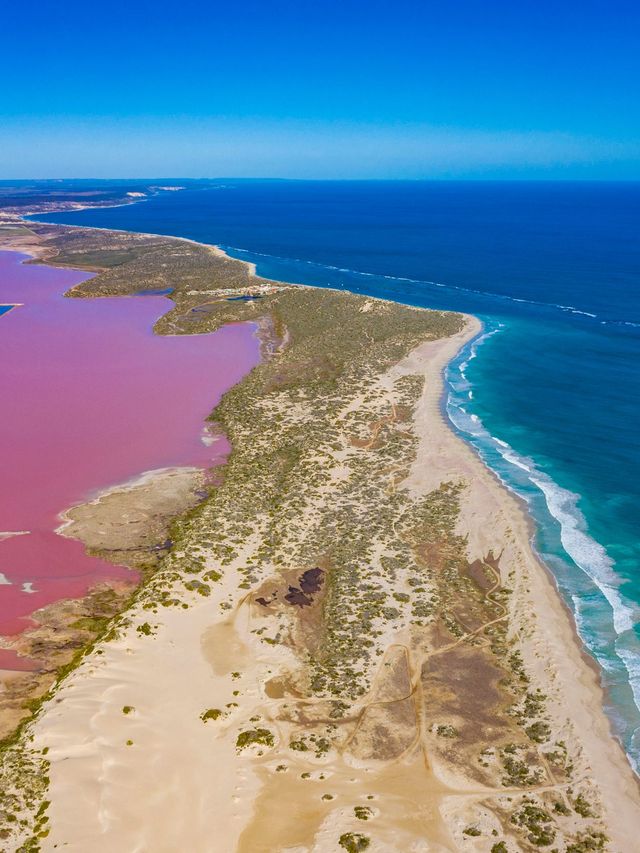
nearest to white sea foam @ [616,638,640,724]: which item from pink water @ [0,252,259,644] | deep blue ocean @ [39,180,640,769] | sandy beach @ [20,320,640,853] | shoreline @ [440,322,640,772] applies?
deep blue ocean @ [39,180,640,769]

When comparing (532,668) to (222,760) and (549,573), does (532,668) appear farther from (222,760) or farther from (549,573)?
(222,760)

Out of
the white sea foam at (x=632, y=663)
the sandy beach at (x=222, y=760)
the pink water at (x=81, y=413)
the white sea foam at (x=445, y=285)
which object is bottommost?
the white sea foam at (x=632, y=663)

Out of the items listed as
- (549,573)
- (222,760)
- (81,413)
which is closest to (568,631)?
(549,573)

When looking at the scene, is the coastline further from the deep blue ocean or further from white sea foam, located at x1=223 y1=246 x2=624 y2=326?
white sea foam, located at x1=223 y1=246 x2=624 y2=326

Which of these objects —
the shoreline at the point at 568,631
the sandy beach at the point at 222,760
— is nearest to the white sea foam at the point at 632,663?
the shoreline at the point at 568,631

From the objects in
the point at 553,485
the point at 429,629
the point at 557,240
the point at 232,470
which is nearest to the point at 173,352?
the point at 232,470

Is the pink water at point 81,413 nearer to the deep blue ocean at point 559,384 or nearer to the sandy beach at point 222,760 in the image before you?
the sandy beach at point 222,760

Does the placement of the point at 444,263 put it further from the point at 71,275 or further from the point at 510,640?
the point at 510,640

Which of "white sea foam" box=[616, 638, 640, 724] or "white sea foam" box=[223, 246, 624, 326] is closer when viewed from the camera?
"white sea foam" box=[616, 638, 640, 724]
